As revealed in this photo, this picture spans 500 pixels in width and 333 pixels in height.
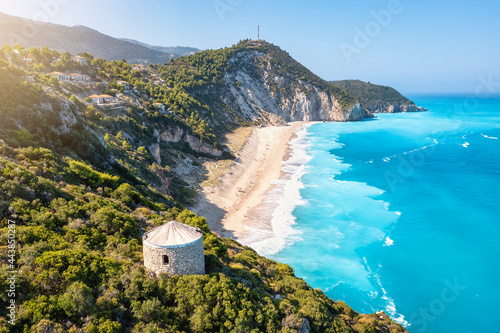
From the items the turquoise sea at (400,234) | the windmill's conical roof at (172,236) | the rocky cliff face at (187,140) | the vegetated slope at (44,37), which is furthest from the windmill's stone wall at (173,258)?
the vegetated slope at (44,37)

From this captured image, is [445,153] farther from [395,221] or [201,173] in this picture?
[201,173]

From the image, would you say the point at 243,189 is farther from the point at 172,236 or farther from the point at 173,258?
the point at 173,258

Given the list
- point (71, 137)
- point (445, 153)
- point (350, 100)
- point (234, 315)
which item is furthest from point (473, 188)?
point (350, 100)

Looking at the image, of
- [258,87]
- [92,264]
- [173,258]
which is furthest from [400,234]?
[258,87]

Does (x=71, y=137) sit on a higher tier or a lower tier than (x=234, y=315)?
higher

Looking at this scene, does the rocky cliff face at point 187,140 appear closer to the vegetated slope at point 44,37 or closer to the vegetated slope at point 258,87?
the vegetated slope at point 258,87

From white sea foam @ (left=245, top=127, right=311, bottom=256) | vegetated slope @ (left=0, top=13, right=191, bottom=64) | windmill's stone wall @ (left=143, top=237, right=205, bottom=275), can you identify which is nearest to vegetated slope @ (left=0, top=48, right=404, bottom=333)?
windmill's stone wall @ (left=143, top=237, right=205, bottom=275)

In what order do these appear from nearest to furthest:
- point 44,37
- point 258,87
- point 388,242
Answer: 1. point 388,242
2. point 258,87
3. point 44,37
